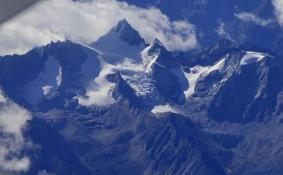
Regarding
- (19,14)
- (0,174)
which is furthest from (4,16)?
(0,174)

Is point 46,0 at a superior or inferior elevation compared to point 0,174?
superior

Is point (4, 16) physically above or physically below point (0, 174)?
above

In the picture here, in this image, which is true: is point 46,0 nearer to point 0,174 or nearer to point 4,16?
point 4,16

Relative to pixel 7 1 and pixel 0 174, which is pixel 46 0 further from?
pixel 0 174

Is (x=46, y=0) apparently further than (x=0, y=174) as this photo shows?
Yes

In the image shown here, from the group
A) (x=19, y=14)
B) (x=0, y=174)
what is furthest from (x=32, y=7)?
(x=0, y=174)
